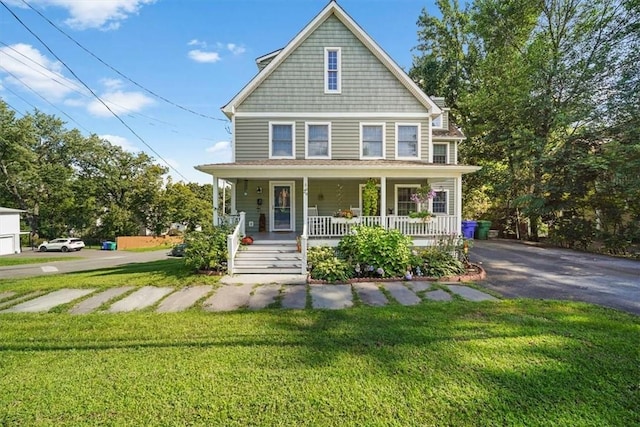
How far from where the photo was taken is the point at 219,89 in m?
17.6

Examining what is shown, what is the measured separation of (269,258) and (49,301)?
5.10 meters

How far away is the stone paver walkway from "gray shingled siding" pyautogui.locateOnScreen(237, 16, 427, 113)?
7.51m

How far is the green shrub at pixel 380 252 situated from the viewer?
328 inches

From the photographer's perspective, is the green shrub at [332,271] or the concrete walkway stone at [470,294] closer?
the concrete walkway stone at [470,294]

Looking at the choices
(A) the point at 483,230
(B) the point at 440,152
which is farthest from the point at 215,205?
(A) the point at 483,230

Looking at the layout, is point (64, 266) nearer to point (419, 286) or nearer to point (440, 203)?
point (419, 286)

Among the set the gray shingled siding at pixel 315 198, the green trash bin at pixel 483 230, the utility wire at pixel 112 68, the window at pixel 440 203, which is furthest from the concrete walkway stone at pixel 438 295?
the green trash bin at pixel 483 230

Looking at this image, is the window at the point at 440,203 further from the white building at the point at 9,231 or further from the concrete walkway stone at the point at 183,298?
the white building at the point at 9,231

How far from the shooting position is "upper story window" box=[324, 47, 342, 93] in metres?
12.1

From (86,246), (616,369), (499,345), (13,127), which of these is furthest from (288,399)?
(13,127)

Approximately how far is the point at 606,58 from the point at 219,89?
740 inches

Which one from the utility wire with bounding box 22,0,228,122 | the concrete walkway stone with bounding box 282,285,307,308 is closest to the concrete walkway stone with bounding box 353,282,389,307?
the concrete walkway stone with bounding box 282,285,307,308

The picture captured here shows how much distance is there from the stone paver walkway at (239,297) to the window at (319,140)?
6210mm

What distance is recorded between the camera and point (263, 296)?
6645mm
